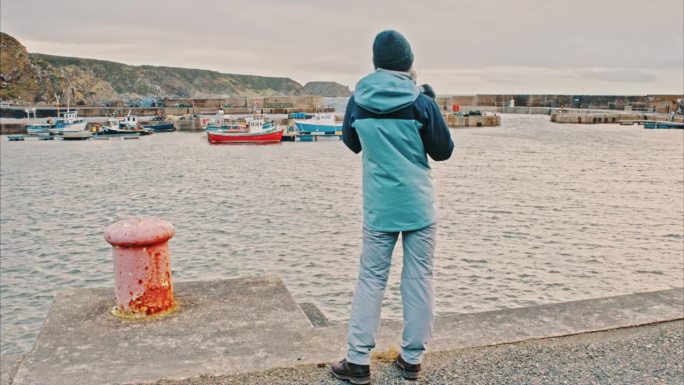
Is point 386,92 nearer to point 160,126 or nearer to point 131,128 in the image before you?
point 131,128

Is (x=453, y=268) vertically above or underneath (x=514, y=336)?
underneath

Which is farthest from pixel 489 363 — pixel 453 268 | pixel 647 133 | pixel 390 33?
pixel 647 133

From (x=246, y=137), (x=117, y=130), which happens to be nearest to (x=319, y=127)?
(x=246, y=137)

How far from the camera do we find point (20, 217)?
2134 centimetres

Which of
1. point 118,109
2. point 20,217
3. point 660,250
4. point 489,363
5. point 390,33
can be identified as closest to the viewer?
point 390,33

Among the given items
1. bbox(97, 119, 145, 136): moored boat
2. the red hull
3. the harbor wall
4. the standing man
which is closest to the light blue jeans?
the standing man

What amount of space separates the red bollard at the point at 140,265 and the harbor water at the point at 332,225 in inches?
236

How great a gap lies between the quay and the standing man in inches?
11.5

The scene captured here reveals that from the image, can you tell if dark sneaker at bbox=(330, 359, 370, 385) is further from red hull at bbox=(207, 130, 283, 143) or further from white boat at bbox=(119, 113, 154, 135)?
white boat at bbox=(119, 113, 154, 135)

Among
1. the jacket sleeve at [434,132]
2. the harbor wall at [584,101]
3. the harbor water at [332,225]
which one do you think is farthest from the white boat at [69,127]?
the harbor wall at [584,101]

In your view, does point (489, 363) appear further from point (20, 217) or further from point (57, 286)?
point (20, 217)

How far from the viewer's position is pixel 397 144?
3.37m

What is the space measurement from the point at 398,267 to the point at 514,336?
30.1 ft

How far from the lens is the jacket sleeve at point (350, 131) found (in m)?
3.48
